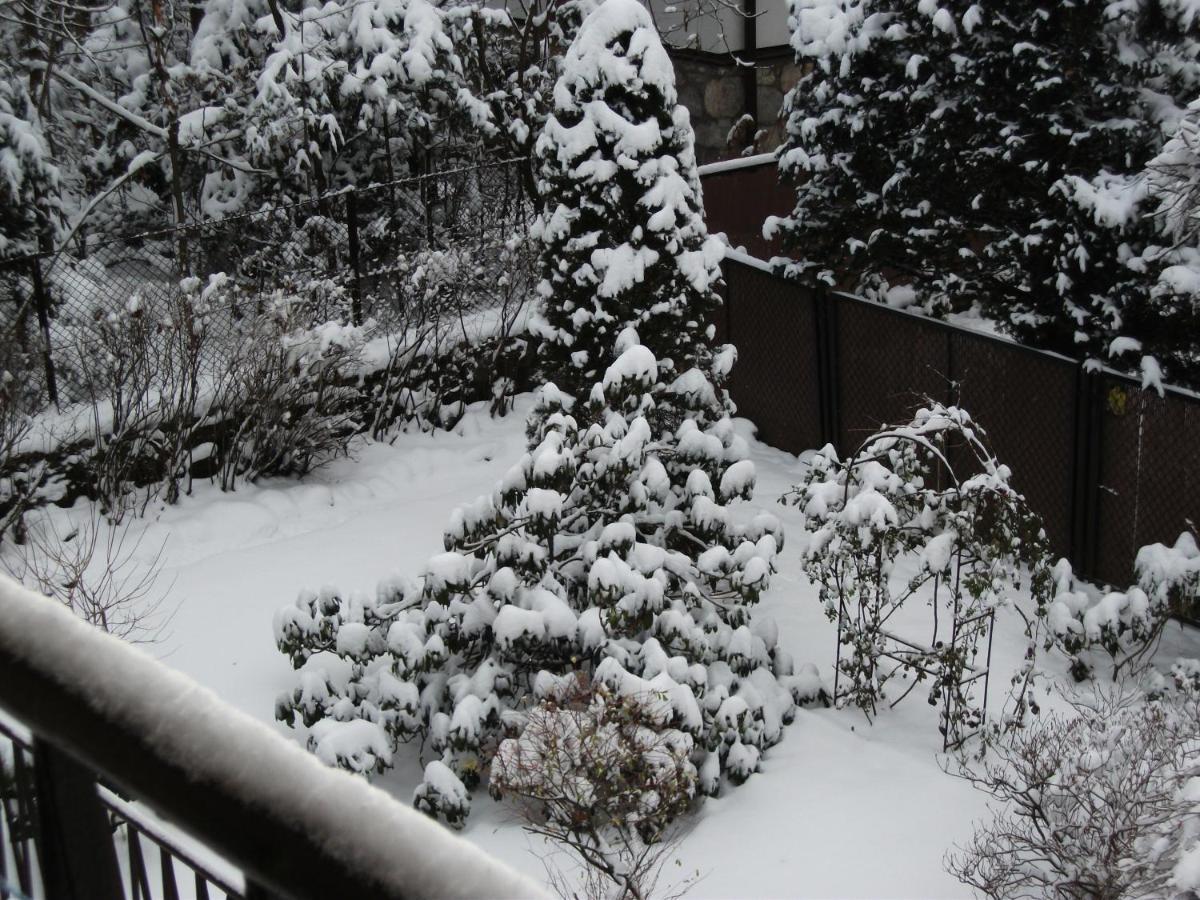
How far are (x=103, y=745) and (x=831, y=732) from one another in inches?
222

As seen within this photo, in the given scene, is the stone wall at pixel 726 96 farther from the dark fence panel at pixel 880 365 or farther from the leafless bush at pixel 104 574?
the leafless bush at pixel 104 574

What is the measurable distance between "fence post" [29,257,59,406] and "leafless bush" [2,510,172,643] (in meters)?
0.98

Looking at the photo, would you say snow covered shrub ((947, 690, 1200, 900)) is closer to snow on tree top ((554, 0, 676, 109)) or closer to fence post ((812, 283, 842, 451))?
snow on tree top ((554, 0, 676, 109))

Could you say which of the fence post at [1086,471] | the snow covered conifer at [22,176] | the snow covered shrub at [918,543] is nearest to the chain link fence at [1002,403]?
the fence post at [1086,471]

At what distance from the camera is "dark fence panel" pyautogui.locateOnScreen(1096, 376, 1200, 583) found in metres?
6.89

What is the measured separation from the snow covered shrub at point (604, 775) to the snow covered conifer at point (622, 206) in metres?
2.29

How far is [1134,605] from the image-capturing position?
627 centimetres

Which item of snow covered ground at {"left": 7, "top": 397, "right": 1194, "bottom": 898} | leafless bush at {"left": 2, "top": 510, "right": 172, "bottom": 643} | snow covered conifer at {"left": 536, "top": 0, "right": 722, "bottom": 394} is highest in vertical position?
snow covered conifer at {"left": 536, "top": 0, "right": 722, "bottom": 394}

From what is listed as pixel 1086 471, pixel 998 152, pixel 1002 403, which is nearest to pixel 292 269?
pixel 998 152

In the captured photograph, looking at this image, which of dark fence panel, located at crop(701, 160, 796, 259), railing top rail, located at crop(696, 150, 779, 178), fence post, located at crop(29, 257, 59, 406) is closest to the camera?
fence post, located at crop(29, 257, 59, 406)

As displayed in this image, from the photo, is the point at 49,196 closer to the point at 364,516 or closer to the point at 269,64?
the point at 269,64

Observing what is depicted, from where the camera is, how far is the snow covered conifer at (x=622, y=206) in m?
6.86

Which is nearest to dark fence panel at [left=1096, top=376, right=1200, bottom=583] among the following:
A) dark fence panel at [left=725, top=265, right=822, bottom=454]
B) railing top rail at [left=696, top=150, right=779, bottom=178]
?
dark fence panel at [left=725, top=265, right=822, bottom=454]

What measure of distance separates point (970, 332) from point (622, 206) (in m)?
2.49
